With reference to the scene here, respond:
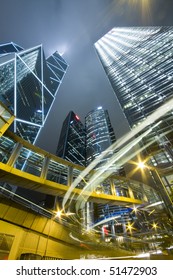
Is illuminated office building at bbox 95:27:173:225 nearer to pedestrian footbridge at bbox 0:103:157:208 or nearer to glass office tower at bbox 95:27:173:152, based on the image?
glass office tower at bbox 95:27:173:152

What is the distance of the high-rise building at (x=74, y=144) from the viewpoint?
82300 mm

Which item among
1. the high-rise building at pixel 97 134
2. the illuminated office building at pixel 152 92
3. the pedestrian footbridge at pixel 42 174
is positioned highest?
the high-rise building at pixel 97 134

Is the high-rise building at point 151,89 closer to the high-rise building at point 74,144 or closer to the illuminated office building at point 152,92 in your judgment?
the illuminated office building at point 152,92

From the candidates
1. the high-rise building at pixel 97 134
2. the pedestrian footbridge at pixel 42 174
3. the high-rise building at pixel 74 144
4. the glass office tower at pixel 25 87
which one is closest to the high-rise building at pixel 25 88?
the glass office tower at pixel 25 87

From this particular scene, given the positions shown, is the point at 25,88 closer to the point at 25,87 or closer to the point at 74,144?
the point at 25,87

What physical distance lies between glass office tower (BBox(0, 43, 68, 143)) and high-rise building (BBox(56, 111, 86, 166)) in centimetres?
1622

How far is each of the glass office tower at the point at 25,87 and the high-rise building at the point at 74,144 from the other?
638 inches

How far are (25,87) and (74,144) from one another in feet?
144

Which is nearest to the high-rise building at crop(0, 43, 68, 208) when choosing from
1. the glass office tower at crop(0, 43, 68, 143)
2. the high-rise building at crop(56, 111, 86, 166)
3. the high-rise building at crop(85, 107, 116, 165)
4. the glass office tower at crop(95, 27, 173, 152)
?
the glass office tower at crop(0, 43, 68, 143)
